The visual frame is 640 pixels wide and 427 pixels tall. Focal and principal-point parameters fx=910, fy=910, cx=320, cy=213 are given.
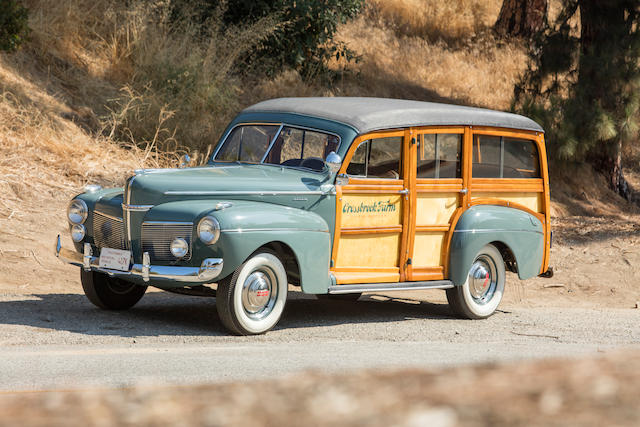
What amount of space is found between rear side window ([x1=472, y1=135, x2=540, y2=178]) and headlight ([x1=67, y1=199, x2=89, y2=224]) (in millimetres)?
3750

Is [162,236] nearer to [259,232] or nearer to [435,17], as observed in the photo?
[259,232]

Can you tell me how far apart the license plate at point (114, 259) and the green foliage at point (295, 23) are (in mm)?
10604

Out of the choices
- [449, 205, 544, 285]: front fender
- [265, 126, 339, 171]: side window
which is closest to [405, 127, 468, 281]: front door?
[449, 205, 544, 285]: front fender

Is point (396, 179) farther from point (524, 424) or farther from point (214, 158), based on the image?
point (524, 424)

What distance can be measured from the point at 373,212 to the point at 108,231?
92.2 inches

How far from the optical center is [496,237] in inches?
352

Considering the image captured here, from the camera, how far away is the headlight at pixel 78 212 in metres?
7.96

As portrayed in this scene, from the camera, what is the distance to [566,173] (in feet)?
60.2

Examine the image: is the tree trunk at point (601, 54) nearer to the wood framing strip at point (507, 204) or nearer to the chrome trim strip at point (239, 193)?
the wood framing strip at point (507, 204)

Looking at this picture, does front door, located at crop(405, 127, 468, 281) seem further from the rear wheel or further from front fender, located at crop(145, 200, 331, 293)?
the rear wheel

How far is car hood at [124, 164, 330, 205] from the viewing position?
7395mm

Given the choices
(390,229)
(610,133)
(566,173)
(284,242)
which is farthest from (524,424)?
(566,173)

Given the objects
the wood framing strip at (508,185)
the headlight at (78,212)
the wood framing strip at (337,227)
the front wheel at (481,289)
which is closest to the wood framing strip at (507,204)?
the wood framing strip at (508,185)

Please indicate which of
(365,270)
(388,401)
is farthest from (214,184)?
(388,401)
